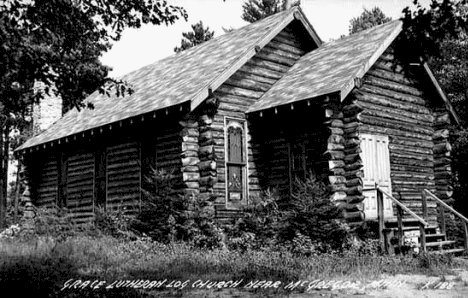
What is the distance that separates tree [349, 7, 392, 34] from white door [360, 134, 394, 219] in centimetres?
2374

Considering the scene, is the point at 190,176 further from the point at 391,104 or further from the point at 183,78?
the point at 391,104

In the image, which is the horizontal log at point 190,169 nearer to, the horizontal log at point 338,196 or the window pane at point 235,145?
the window pane at point 235,145

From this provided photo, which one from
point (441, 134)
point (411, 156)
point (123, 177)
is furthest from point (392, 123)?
point (123, 177)

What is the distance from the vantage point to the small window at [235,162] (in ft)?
55.0

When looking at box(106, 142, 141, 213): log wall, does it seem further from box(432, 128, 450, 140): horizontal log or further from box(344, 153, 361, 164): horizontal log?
box(432, 128, 450, 140): horizontal log

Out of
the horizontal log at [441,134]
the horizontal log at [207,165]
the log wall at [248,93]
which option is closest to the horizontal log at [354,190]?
the log wall at [248,93]

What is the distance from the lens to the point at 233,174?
1686 centimetres

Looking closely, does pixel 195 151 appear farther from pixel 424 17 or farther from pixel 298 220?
pixel 424 17

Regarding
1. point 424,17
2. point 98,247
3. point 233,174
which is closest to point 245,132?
point 233,174

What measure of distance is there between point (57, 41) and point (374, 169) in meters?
9.72

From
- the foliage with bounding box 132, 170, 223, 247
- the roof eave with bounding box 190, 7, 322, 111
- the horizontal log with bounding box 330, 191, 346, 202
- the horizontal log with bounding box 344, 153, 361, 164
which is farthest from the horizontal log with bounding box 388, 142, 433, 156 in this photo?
the foliage with bounding box 132, 170, 223, 247

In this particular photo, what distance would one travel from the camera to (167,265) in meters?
11.5

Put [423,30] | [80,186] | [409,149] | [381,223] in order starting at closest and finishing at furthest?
[423,30] < [381,223] < [409,149] < [80,186]

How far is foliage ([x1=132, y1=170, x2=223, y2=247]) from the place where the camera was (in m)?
14.9
